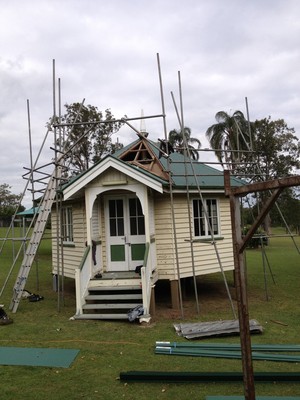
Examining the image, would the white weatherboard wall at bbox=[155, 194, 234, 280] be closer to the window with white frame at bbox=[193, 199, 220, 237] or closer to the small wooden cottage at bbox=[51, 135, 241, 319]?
the small wooden cottage at bbox=[51, 135, 241, 319]

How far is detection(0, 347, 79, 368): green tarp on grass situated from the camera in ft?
21.2

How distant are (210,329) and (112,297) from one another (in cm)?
303

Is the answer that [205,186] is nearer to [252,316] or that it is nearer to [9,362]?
[252,316]

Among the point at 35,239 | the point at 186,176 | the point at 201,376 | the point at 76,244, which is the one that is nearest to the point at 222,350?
the point at 201,376

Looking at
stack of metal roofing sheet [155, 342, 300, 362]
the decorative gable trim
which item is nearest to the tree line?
the decorative gable trim

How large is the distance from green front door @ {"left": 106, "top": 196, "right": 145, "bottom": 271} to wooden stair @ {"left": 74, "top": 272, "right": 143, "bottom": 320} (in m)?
0.72

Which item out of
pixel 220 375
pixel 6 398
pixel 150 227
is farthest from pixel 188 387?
pixel 150 227

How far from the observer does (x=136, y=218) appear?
36.7 ft

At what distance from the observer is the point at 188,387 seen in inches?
213

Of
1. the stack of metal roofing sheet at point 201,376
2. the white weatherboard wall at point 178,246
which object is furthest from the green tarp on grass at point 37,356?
the white weatherboard wall at point 178,246

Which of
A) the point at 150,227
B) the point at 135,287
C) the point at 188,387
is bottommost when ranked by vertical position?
the point at 188,387

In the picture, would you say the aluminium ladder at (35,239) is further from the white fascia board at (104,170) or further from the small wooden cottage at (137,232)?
the white fascia board at (104,170)

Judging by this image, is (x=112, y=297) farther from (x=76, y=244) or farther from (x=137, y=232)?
(x=76, y=244)

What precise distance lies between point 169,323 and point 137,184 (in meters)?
3.86
